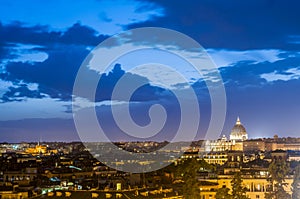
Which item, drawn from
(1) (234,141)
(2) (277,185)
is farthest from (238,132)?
(2) (277,185)

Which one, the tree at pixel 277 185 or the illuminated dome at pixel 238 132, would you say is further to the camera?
the illuminated dome at pixel 238 132

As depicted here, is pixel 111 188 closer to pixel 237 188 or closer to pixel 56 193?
pixel 56 193

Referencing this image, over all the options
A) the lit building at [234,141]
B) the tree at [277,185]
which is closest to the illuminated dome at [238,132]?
the lit building at [234,141]

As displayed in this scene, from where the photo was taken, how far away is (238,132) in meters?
156

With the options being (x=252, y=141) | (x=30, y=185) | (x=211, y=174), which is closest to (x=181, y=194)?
(x=30, y=185)

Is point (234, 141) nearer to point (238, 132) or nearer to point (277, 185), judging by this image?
point (238, 132)

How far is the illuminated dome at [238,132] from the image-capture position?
154500 millimetres

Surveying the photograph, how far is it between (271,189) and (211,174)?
20230 millimetres

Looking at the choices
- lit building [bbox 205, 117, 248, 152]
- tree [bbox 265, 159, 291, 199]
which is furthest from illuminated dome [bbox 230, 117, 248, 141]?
tree [bbox 265, 159, 291, 199]

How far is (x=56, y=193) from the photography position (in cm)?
3509

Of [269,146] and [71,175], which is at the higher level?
[269,146]

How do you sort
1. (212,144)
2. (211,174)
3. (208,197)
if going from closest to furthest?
(208,197) → (211,174) → (212,144)

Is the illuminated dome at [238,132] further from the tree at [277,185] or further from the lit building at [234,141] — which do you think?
the tree at [277,185]

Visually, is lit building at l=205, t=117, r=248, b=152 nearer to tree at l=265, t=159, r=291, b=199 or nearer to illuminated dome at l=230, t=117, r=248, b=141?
Answer: illuminated dome at l=230, t=117, r=248, b=141
